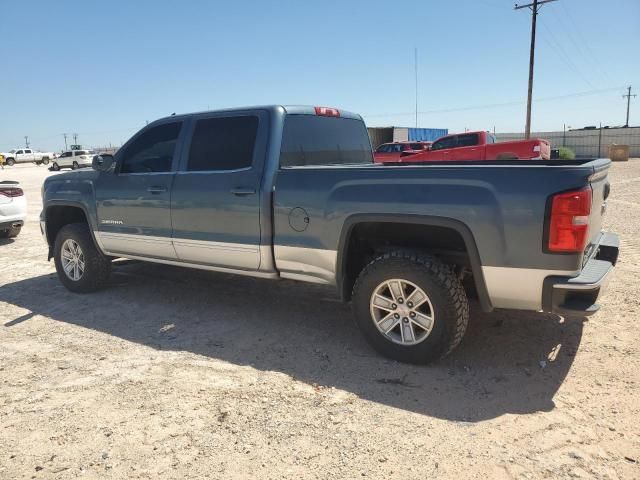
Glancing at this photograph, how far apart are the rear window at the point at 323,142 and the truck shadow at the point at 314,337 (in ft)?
4.93

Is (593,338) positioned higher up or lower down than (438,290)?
lower down

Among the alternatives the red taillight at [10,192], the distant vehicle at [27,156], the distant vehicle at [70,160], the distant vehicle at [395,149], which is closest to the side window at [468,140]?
the distant vehicle at [395,149]

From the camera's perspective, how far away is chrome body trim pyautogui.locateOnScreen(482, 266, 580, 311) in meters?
3.16

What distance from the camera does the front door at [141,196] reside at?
4930mm

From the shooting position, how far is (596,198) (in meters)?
3.38

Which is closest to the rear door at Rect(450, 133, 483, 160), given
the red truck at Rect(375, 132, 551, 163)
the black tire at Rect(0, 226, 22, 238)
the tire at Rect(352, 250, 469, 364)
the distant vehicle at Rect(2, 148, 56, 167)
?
the red truck at Rect(375, 132, 551, 163)

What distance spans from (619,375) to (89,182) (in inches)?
209

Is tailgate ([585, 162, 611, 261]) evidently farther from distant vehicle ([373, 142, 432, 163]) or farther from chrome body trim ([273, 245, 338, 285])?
distant vehicle ([373, 142, 432, 163])

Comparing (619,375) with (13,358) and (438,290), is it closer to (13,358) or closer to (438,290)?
(438,290)

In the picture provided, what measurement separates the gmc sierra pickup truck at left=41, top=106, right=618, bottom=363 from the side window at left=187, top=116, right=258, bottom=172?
0.01 metres

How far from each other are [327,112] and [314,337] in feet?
7.19

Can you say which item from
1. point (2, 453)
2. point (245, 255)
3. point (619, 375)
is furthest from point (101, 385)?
point (619, 375)

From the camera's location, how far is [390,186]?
11.7ft

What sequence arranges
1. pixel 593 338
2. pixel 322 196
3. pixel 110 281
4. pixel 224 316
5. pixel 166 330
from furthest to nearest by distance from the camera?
pixel 110 281 → pixel 224 316 → pixel 166 330 → pixel 593 338 → pixel 322 196
